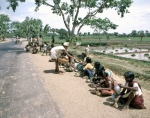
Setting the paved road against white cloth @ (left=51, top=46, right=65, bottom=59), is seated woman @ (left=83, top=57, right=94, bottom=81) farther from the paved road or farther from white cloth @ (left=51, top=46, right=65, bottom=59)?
the paved road

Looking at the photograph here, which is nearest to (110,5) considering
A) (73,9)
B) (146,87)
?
(73,9)

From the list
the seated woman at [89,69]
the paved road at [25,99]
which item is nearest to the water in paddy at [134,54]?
the seated woman at [89,69]

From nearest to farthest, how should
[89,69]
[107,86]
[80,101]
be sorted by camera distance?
[80,101], [107,86], [89,69]

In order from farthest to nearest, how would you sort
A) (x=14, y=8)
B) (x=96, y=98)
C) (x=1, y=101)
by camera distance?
(x=14, y=8), (x=96, y=98), (x=1, y=101)

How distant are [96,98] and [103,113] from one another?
44.4 inches

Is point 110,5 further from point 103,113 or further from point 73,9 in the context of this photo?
point 103,113

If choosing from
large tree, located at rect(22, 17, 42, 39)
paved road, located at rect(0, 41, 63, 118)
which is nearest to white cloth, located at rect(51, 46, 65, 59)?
paved road, located at rect(0, 41, 63, 118)

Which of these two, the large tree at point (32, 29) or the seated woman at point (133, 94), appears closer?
the seated woman at point (133, 94)

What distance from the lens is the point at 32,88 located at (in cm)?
681

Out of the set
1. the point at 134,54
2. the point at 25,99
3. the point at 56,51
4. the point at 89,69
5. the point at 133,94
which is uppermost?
the point at 56,51

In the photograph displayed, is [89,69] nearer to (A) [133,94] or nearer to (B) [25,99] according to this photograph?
(A) [133,94]

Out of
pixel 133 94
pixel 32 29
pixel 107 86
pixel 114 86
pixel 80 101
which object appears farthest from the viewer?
pixel 32 29

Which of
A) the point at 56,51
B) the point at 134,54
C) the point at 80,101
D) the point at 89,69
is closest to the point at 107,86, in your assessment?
the point at 80,101

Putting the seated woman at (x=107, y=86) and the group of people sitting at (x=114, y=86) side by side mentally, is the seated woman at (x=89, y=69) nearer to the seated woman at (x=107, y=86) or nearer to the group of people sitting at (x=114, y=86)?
the group of people sitting at (x=114, y=86)
